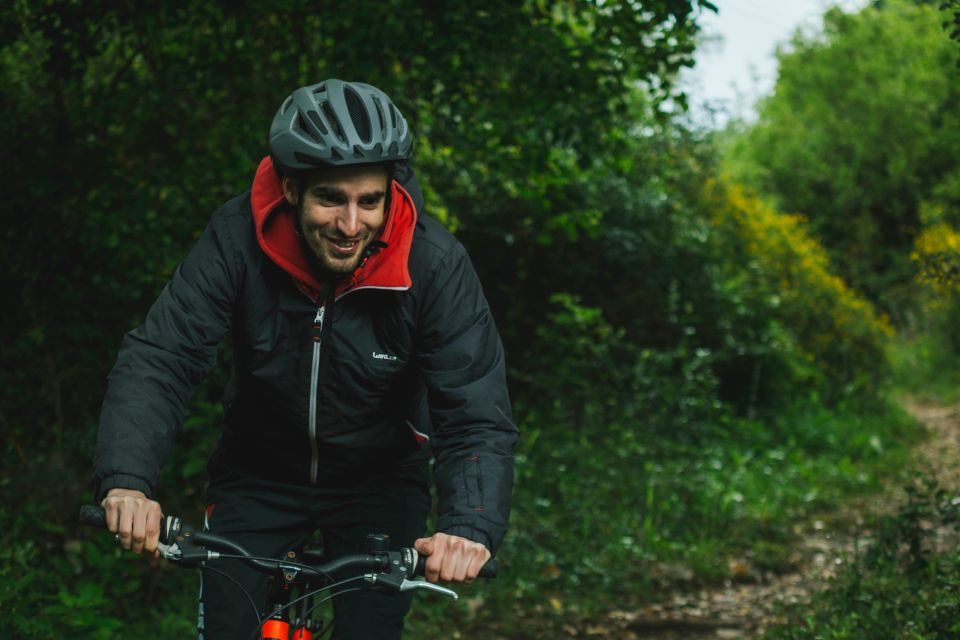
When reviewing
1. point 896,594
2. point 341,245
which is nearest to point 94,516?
point 341,245

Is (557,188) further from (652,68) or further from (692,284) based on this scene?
(692,284)

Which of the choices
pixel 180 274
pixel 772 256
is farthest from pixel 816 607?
pixel 772 256

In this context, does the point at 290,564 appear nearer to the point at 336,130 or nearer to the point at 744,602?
the point at 336,130

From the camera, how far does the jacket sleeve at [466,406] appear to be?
2.73m

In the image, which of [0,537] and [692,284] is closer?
[0,537]

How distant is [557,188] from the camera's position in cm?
697

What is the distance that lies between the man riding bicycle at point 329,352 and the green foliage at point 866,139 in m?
19.1

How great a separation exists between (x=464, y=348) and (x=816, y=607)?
3.64m

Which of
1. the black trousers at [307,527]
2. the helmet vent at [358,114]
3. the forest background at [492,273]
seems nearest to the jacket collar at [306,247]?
the helmet vent at [358,114]

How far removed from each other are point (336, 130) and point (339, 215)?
0.24 m

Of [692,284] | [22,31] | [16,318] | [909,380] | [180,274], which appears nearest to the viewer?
[180,274]

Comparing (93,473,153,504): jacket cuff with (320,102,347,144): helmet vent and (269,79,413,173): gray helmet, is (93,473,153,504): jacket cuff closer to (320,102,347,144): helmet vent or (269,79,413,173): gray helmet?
(269,79,413,173): gray helmet

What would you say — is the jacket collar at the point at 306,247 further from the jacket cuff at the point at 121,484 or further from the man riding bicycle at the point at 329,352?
the jacket cuff at the point at 121,484

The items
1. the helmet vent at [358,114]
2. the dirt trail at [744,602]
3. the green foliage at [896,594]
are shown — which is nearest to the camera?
the helmet vent at [358,114]
